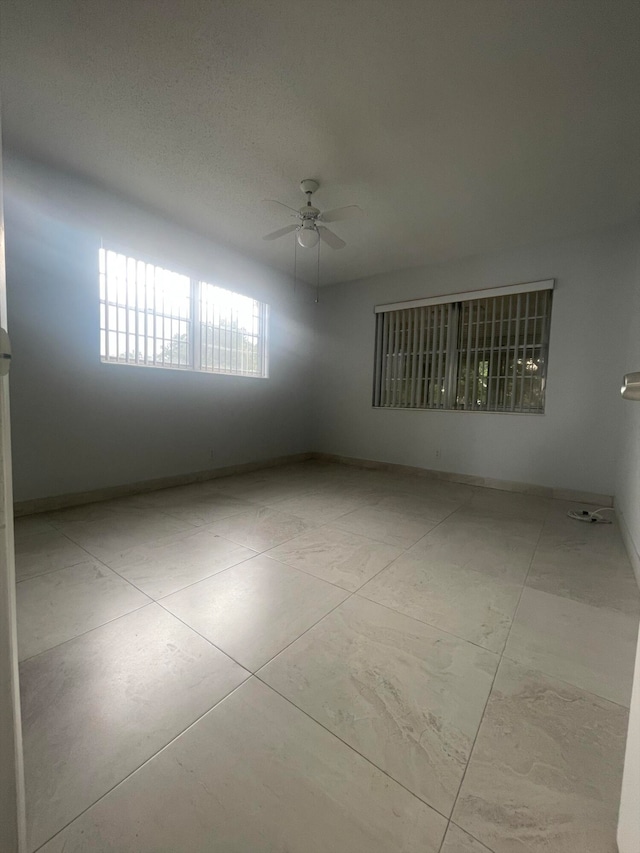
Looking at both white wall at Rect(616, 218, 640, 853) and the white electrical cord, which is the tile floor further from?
the white electrical cord

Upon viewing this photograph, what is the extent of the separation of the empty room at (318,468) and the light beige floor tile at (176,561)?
0.07 ft

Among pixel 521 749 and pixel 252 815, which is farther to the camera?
pixel 521 749

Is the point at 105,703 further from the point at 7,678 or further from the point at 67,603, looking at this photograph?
the point at 7,678

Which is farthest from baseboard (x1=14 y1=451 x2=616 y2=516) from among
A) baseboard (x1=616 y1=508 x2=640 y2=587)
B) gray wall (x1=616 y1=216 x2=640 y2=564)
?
baseboard (x1=616 y1=508 x2=640 y2=587)

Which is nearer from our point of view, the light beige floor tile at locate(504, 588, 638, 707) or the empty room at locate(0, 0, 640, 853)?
the empty room at locate(0, 0, 640, 853)

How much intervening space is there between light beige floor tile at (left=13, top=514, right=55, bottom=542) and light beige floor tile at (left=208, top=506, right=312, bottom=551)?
1.26 metres

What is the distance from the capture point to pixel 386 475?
493 centimetres

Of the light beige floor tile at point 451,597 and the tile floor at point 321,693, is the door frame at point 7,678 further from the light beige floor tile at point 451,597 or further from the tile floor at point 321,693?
the light beige floor tile at point 451,597

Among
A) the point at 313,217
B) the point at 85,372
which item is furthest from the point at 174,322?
the point at 313,217

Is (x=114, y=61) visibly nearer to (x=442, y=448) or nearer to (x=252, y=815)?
(x=252, y=815)

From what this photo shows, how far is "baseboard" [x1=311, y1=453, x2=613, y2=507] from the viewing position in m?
3.76

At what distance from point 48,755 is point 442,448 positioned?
4.49 meters

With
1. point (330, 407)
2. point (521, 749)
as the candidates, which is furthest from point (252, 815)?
point (330, 407)

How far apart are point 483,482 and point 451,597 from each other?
285 cm
